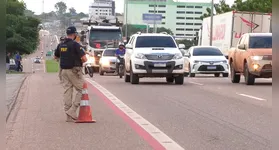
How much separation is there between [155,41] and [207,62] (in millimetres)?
6530

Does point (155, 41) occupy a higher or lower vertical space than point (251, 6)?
lower

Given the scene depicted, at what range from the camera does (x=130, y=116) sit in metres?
12.6

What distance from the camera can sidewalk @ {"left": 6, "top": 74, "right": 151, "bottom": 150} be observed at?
29.1 feet

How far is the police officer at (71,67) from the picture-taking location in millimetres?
11500

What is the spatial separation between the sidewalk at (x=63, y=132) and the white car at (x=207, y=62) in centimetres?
1600

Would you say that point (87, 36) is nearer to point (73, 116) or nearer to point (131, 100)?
point (131, 100)

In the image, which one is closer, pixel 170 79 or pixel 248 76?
pixel 248 76

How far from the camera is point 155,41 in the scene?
80.1 feet

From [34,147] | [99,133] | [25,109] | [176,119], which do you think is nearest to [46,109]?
[25,109]

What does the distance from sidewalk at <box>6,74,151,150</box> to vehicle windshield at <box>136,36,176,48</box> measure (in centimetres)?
963

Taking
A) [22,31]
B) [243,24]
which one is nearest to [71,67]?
[243,24]

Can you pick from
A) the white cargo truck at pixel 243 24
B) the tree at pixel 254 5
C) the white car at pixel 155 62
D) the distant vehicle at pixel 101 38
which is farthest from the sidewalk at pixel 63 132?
the tree at pixel 254 5

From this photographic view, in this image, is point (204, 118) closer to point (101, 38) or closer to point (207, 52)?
point (207, 52)

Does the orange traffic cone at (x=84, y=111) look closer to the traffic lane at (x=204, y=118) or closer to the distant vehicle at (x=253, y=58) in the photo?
the traffic lane at (x=204, y=118)
